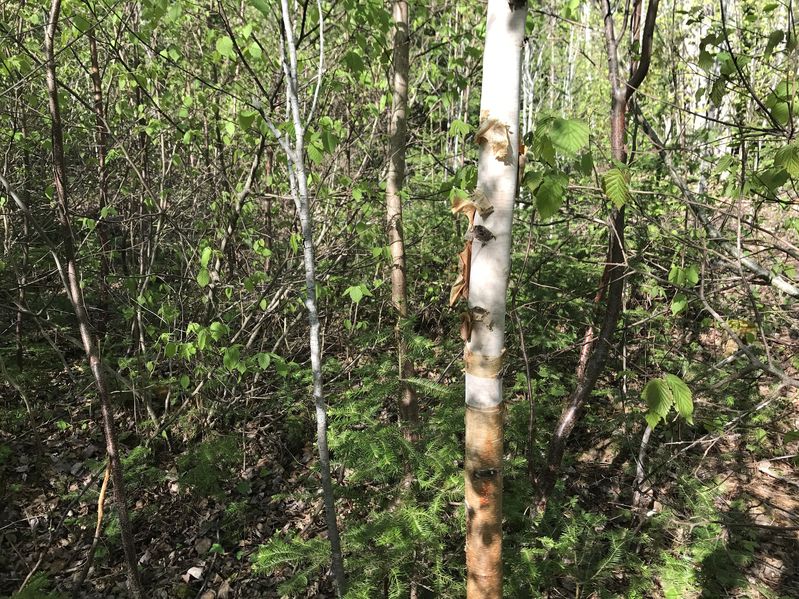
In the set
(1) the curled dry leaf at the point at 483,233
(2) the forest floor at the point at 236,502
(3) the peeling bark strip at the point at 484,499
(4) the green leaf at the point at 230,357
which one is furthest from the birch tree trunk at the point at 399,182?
(1) the curled dry leaf at the point at 483,233

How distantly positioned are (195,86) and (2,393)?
353 cm

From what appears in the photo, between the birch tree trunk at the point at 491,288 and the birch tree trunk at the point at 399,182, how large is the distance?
1550mm

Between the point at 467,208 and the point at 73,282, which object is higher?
the point at 467,208

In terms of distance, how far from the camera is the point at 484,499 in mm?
1650

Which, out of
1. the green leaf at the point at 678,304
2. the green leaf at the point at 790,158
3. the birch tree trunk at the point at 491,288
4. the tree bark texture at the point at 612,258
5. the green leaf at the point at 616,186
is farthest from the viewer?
the tree bark texture at the point at 612,258

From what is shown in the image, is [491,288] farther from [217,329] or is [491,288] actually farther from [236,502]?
[236,502]

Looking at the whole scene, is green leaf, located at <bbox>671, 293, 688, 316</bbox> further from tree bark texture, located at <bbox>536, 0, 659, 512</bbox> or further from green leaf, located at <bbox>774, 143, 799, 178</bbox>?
green leaf, located at <bbox>774, 143, 799, 178</bbox>

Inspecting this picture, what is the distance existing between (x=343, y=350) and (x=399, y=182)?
2.83 meters

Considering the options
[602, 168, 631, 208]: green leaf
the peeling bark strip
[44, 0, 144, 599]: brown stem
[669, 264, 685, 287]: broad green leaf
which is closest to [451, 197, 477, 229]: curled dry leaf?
the peeling bark strip

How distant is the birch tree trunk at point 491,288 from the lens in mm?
1367

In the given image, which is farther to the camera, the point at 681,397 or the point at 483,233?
the point at 681,397

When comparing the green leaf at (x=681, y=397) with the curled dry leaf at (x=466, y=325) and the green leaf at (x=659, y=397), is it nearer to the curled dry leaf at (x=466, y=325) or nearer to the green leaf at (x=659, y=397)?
the green leaf at (x=659, y=397)

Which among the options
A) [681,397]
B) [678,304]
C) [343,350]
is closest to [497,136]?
[681,397]

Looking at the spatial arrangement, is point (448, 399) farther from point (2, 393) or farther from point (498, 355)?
point (2, 393)
